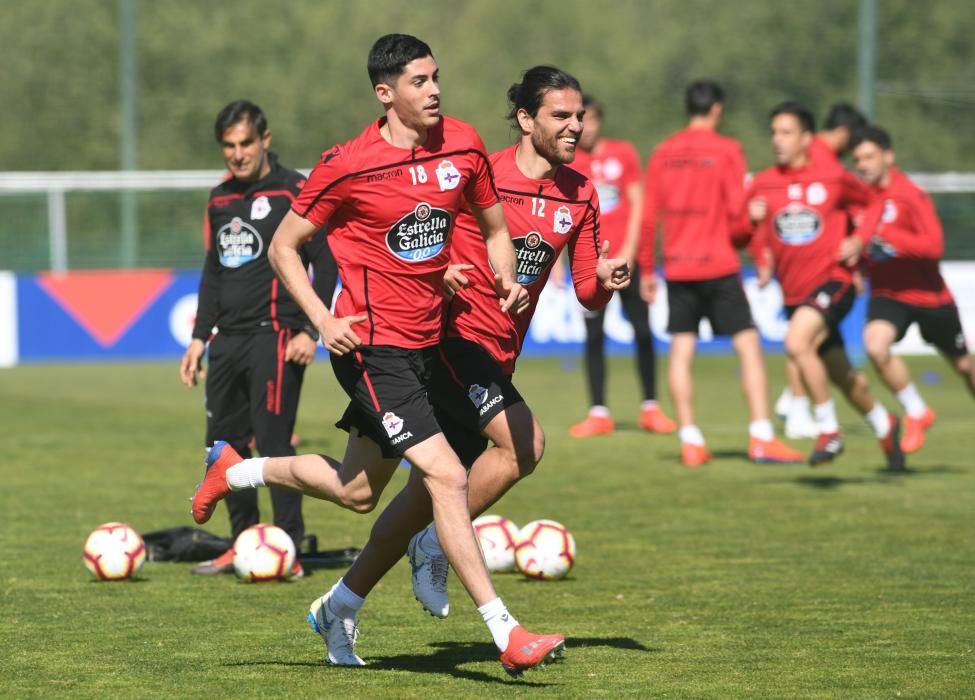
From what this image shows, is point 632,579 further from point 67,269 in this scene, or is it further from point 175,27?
point 175,27

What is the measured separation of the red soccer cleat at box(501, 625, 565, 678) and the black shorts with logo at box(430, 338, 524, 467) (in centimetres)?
101

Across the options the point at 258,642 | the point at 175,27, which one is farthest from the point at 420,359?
the point at 175,27

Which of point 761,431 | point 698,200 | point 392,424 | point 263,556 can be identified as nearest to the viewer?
point 392,424

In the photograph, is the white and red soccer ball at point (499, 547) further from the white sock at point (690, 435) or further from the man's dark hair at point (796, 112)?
the man's dark hair at point (796, 112)

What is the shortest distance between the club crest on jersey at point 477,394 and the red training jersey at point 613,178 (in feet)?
26.1

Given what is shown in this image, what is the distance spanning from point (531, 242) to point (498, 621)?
67.9 inches

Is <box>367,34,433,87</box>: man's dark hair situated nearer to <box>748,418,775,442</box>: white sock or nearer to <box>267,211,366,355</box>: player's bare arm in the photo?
<box>267,211,366,355</box>: player's bare arm

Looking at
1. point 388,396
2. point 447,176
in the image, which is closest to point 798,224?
point 447,176

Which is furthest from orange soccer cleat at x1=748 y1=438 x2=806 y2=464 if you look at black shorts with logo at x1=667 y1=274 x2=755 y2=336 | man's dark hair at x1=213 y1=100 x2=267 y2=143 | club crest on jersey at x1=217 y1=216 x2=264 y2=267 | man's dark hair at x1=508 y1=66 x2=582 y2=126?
man's dark hair at x1=508 y1=66 x2=582 y2=126

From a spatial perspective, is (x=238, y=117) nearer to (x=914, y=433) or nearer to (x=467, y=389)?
(x=467, y=389)

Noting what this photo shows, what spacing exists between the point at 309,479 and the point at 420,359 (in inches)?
23.9

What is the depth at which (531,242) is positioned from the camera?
22.7ft

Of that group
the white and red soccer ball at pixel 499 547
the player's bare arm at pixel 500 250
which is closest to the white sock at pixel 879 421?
the white and red soccer ball at pixel 499 547

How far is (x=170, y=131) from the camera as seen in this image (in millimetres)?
33500
